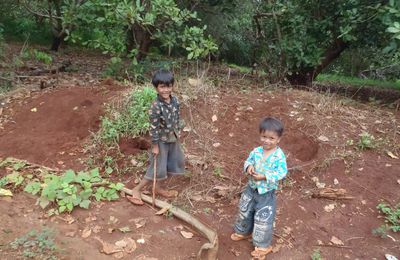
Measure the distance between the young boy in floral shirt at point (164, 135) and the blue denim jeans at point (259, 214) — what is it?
96 cm

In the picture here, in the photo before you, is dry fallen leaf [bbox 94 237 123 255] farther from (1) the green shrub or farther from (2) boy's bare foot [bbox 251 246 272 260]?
(1) the green shrub

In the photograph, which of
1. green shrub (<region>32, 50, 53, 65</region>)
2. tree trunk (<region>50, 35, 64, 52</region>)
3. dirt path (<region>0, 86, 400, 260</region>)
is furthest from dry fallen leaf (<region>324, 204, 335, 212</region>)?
tree trunk (<region>50, 35, 64, 52</region>)

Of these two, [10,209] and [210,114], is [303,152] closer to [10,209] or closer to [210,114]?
[210,114]

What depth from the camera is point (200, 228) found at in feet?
12.3

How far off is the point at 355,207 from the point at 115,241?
8.11 feet

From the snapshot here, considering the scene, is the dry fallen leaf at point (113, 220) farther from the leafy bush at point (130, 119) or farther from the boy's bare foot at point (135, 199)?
the leafy bush at point (130, 119)

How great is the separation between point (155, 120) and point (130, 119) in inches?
56.5

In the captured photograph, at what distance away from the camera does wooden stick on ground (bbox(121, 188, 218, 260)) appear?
340 centimetres

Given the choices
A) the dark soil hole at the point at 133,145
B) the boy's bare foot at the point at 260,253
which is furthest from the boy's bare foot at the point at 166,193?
the boy's bare foot at the point at 260,253

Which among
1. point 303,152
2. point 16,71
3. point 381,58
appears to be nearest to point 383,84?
point 381,58

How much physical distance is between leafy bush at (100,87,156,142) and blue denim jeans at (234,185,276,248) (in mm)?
1962

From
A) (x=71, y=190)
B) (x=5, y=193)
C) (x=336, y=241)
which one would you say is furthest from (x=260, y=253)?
(x=5, y=193)

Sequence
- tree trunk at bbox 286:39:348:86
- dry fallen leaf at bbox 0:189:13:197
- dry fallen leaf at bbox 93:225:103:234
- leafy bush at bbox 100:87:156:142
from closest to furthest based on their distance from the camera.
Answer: dry fallen leaf at bbox 93:225:103:234 < dry fallen leaf at bbox 0:189:13:197 < leafy bush at bbox 100:87:156:142 < tree trunk at bbox 286:39:348:86

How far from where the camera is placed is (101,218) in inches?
152
